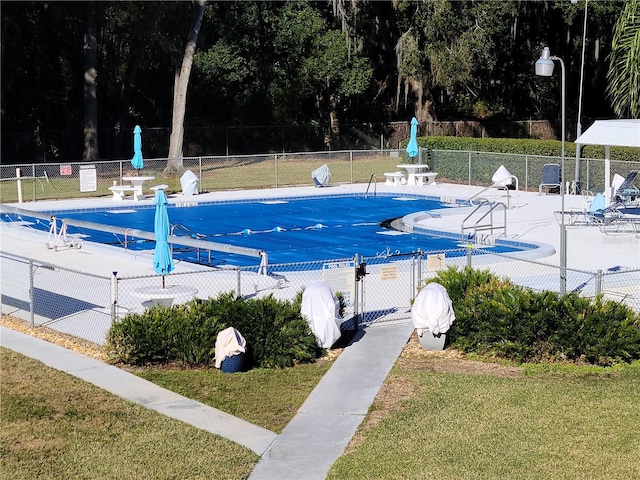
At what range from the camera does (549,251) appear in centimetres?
2303

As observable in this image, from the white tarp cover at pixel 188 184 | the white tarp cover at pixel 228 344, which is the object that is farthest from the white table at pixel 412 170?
the white tarp cover at pixel 228 344

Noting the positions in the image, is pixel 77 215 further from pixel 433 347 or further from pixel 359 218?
pixel 433 347

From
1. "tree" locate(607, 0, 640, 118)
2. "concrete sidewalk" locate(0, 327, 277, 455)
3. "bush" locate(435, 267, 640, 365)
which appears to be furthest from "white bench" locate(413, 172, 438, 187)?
"concrete sidewalk" locate(0, 327, 277, 455)

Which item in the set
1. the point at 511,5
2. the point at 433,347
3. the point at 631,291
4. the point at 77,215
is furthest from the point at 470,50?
the point at 433,347

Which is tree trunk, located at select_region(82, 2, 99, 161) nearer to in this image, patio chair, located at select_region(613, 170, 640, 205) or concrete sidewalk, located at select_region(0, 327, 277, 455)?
patio chair, located at select_region(613, 170, 640, 205)

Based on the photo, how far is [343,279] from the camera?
1568 centimetres

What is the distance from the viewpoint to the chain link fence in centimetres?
1576

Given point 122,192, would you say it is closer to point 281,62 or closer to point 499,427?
point 281,62

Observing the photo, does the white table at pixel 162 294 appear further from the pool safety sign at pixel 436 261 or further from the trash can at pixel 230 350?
the pool safety sign at pixel 436 261

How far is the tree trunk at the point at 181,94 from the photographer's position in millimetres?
43094

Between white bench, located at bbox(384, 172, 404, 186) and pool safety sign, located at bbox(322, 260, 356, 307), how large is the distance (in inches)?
887

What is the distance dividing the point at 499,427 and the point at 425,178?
2778 cm

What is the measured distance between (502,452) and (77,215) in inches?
932

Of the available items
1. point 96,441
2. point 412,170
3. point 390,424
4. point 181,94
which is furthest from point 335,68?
point 96,441
